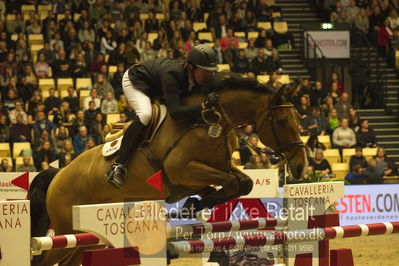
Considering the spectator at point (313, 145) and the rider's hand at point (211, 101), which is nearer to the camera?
the rider's hand at point (211, 101)

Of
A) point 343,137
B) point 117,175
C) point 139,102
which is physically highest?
point 139,102

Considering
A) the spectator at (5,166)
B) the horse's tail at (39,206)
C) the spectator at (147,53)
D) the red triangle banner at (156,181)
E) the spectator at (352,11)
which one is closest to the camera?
the red triangle banner at (156,181)

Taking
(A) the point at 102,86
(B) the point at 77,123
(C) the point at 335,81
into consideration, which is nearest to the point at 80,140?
(B) the point at 77,123

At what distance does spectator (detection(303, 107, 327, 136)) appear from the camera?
56.4 feet

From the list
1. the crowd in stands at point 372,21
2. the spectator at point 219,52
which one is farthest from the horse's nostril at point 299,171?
the crowd in stands at point 372,21

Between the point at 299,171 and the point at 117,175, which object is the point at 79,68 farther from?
the point at 299,171

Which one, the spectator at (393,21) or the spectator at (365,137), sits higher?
the spectator at (393,21)

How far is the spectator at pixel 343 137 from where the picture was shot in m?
17.4

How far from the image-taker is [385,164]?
1658cm

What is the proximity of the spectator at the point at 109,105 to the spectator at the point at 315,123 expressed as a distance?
166 inches

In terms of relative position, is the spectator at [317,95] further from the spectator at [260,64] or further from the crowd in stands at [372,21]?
the crowd in stands at [372,21]

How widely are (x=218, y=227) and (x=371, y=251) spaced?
5798mm

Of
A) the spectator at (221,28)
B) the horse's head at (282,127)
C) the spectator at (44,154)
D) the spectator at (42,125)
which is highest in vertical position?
the horse's head at (282,127)

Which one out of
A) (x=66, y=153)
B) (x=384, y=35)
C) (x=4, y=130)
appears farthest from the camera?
(x=384, y=35)
